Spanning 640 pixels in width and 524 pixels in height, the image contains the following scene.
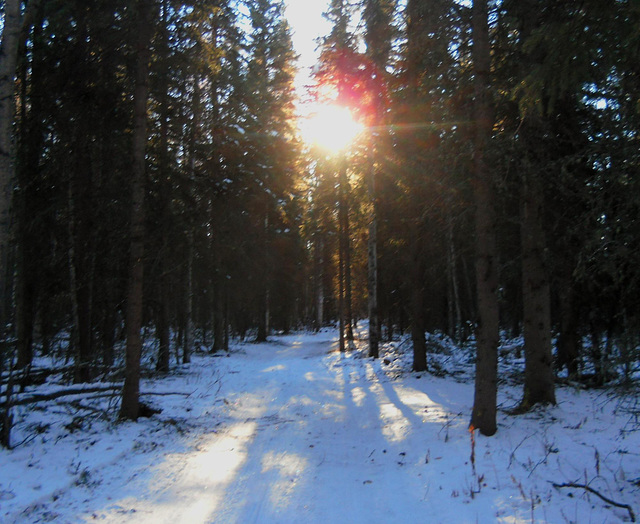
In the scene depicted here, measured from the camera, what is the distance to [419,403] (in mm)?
11078

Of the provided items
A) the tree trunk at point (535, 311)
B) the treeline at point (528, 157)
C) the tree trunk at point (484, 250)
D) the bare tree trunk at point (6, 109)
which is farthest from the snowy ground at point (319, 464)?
the bare tree trunk at point (6, 109)

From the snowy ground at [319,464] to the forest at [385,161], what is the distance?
2.62 feet

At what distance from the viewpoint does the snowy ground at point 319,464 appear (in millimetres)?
5090

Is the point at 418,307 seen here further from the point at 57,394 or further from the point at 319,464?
the point at 57,394

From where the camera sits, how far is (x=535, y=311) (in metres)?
9.51

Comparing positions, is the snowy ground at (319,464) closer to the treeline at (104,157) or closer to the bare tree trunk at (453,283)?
the treeline at (104,157)

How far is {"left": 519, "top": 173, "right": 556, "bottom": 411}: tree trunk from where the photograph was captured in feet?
30.3

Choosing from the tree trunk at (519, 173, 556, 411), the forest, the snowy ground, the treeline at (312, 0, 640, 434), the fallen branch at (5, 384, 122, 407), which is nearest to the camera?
the snowy ground

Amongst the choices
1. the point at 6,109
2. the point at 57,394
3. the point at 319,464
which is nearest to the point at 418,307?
the point at 319,464

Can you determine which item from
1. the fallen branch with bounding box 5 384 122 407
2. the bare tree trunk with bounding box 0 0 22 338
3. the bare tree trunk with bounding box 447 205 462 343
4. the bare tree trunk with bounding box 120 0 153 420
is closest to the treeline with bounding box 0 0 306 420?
the bare tree trunk with bounding box 120 0 153 420

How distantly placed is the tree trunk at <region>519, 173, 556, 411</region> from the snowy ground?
20.0 inches

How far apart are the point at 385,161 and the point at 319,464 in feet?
38.3

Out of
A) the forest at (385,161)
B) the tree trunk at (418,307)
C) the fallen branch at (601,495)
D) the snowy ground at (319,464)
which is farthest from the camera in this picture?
the tree trunk at (418,307)

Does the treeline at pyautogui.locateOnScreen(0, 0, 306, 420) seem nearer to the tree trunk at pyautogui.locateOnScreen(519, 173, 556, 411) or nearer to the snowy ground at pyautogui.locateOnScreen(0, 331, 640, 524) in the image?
the snowy ground at pyautogui.locateOnScreen(0, 331, 640, 524)
